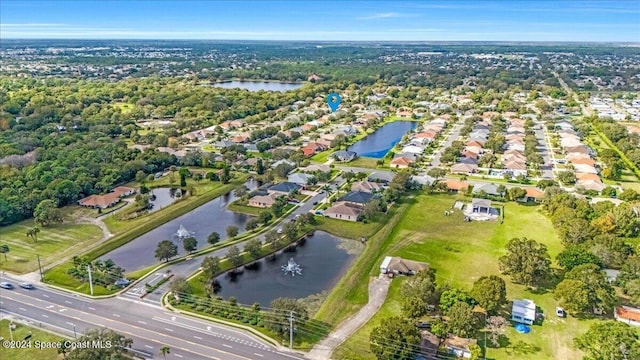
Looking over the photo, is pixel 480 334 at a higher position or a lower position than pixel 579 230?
lower

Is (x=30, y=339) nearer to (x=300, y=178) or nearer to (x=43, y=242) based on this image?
(x=43, y=242)

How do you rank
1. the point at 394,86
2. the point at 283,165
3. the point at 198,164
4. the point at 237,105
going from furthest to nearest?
the point at 394,86 → the point at 237,105 → the point at 198,164 → the point at 283,165

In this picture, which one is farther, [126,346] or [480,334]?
[480,334]

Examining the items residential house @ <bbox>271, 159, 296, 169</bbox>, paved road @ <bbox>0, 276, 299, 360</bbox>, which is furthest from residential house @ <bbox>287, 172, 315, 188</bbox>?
paved road @ <bbox>0, 276, 299, 360</bbox>

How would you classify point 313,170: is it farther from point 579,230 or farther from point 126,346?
point 126,346

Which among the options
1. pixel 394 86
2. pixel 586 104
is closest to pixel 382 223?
pixel 586 104

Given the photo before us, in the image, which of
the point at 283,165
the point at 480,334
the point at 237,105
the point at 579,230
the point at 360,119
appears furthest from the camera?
the point at 237,105
